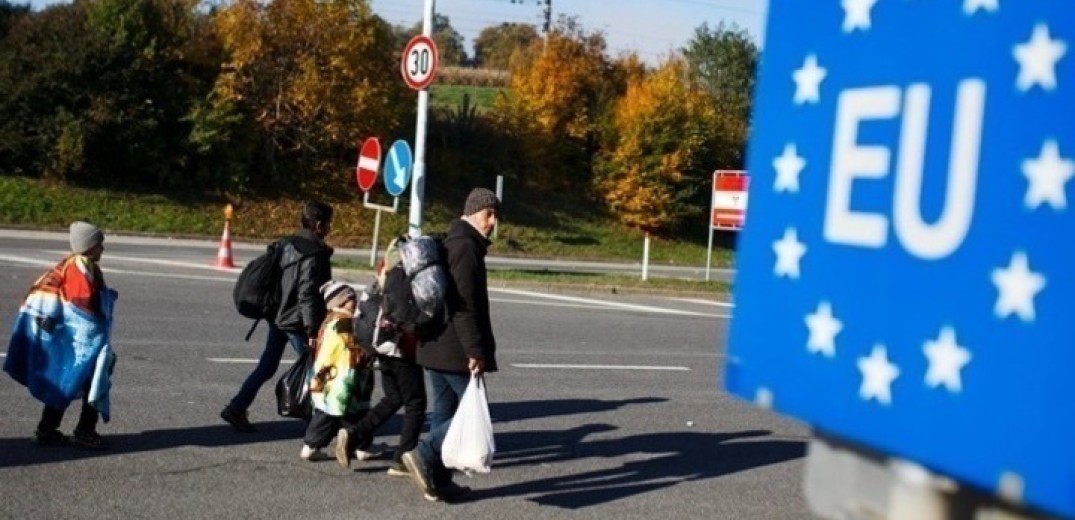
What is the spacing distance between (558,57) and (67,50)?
58.3 ft

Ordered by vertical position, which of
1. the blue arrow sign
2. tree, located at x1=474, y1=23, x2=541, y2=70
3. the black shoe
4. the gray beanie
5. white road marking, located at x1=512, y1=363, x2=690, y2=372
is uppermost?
tree, located at x1=474, y1=23, x2=541, y2=70

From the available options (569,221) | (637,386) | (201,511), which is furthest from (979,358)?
(569,221)

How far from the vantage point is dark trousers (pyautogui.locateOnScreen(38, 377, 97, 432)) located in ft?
28.4

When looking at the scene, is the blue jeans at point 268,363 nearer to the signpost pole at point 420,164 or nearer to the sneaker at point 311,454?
the sneaker at point 311,454

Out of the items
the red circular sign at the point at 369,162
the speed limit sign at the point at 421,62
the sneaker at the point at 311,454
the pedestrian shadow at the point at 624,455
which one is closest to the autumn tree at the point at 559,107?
the red circular sign at the point at 369,162

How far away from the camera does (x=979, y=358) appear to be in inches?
56.7

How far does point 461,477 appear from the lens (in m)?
8.88

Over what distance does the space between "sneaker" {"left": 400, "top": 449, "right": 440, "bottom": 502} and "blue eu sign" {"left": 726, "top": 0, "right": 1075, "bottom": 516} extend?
20.4 ft

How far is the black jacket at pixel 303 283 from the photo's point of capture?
943 cm

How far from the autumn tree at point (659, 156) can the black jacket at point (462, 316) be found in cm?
3777

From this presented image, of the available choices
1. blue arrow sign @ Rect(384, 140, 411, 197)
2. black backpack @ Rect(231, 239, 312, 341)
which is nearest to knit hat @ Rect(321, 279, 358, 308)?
black backpack @ Rect(231, 239, 312, 341)

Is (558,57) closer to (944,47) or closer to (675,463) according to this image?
(675,463)

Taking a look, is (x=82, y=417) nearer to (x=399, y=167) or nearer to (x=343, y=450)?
(x=343, y=450)

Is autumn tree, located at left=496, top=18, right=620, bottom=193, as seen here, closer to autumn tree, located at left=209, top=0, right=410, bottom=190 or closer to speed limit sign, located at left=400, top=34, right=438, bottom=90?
autumn tree, located at left=209, top=0, right=410, bottom=190
